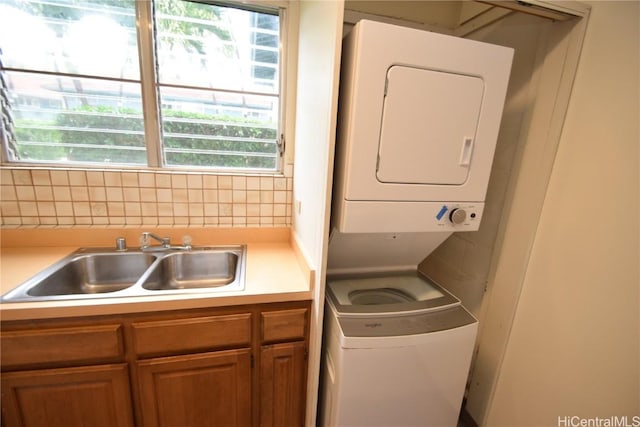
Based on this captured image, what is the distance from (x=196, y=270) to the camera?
1676mm

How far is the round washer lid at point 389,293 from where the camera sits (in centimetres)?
128

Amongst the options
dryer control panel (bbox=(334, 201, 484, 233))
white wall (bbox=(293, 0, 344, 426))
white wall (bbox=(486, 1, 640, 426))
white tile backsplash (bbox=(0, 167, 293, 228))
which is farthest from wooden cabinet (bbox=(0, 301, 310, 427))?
white wall (bbox=(486, 1, 640, 426))

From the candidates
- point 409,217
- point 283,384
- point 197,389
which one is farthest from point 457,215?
point 197,389

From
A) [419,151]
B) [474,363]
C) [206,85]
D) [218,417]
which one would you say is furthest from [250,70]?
[474,363]

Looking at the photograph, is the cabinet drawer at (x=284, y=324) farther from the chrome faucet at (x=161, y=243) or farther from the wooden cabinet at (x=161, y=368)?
the chrome faucet at (x=161, y=243)

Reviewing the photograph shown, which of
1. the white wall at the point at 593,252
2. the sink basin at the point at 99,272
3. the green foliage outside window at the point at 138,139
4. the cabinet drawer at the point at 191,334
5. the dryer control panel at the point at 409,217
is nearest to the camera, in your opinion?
the white wall at the point at 593,252

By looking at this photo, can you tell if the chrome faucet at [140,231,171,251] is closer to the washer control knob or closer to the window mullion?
the window mullion

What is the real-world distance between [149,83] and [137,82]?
0.20 ft

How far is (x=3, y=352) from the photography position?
42.1 inches

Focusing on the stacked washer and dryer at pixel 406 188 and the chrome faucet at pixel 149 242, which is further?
the chrome faucet at pixel 149 242

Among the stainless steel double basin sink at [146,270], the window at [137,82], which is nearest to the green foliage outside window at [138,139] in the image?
the window at [137,82]

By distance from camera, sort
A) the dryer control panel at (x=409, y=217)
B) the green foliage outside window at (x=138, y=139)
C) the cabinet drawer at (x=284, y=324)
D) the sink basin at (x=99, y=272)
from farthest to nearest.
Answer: the green foliage outside window at (x=138, y=139)
the sink basin at (x=99, y=272)
the cabinet drawer at (x=284, y=324)
the dryer control panel at (x=409, y=217)

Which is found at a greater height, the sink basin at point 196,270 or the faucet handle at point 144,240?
the faucet handle at point 144,240

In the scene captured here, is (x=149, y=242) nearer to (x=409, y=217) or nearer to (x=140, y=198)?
(x=140, y=198)
